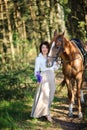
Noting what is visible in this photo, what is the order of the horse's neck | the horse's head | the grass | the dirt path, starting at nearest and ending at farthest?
1. the horse's head
2. the grass
3. the dirt path
4. the horse's neck

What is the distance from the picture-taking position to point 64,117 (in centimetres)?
852

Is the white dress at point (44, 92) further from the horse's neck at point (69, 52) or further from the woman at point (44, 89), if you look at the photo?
the horse's neck at point (69, 52)

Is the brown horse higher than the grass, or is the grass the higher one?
the brown horse

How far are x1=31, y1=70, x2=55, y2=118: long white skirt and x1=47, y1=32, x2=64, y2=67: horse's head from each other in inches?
15.4

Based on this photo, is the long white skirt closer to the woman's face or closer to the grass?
the grass

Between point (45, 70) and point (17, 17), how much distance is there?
1328 centimetres

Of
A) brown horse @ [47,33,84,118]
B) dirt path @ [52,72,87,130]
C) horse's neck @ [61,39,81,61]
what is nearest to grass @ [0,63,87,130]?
dirt path @ [52,72,87,130]

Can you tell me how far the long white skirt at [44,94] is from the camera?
7.88 m

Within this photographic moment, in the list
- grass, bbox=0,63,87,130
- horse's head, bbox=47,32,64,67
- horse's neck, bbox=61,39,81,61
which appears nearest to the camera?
horse's head, bbox=47,32,64,67

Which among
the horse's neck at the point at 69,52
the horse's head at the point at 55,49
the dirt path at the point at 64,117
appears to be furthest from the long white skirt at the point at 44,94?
the horse's neck at the point at 69,52

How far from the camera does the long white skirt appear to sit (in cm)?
788

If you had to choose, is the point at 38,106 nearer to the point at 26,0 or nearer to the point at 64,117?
the point at 64,117

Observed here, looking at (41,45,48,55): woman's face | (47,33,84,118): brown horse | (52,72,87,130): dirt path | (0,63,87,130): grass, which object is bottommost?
(52,72,87,130): dirt path

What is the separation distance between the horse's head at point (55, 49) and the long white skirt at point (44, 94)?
0.39 meters
